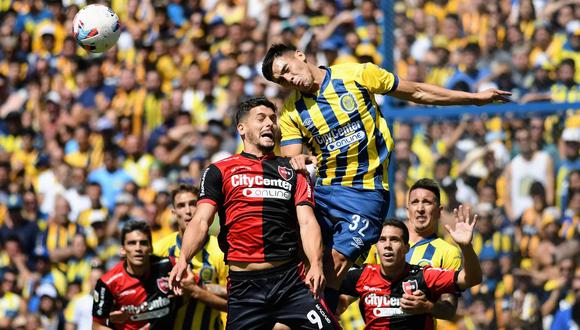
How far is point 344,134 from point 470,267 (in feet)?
4.42

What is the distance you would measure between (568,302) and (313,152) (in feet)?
14.4

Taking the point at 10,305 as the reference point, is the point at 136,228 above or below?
above

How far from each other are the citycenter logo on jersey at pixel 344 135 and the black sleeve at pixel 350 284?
3.68 feet

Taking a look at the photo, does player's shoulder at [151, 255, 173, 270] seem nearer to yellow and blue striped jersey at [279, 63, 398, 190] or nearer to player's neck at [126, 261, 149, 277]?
player's neck at [126, 261, 149, 277]

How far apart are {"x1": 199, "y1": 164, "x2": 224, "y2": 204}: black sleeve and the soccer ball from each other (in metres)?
2.15

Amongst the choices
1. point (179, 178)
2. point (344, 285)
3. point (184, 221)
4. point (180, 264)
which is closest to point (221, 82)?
point (179, 178)

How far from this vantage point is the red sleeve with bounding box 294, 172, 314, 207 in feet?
25.2

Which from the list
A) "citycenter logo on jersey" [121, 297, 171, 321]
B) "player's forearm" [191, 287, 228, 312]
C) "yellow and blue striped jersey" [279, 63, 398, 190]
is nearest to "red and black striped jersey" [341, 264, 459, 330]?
"yellow and blue striped jersey" [279, 63, 398, 190]

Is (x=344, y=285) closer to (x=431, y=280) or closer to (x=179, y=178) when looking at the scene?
(x=431, y=280)

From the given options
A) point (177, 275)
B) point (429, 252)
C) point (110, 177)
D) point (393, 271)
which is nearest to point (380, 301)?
point (393, 271)

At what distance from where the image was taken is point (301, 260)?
7.87 meters

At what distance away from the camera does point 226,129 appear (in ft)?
50.3

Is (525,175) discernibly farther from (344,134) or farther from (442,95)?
(344,134)

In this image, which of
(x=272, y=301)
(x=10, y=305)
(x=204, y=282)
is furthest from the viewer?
(x=10, y=305)
